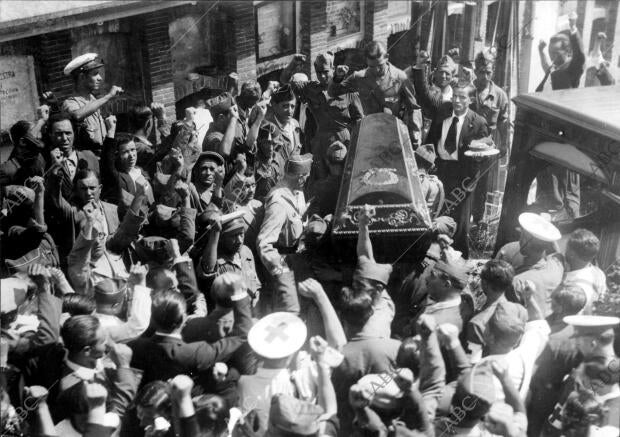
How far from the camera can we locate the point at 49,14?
661 centimetres

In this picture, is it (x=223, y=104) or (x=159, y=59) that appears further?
(x=159, y=59)

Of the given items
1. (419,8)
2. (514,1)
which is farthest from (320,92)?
(419,8)

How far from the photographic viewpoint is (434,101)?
7.80 meters

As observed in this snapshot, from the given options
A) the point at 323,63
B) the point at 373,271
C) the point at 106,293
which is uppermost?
the point at 323,63

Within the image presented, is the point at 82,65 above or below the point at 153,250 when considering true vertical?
above

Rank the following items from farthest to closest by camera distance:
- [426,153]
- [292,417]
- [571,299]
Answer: [426,153], [571,299], [292,417]

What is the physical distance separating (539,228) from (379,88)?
133 inches

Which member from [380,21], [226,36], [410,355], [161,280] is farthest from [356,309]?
[380,21]

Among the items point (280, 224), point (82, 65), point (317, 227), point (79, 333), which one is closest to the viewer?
point (79, 333)

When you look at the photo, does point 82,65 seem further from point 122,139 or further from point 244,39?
point 244,39

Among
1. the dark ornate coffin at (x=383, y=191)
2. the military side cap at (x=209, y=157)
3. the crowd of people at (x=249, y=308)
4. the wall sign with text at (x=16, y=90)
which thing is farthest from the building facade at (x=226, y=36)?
the dark ornate coffin at (x=383, y=191)

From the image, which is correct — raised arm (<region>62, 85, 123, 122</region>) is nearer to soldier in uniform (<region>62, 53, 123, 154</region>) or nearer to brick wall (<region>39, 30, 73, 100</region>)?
soldier in uniform (<region>62, 53, 123, 154</region>)

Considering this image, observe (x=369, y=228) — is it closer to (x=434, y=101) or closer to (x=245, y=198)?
(x=245, y=198)

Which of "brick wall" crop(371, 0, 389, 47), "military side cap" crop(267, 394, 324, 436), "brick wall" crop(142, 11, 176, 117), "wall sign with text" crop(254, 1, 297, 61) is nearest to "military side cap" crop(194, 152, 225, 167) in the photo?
"military side cap" crop(267, 394, 324, 436)
